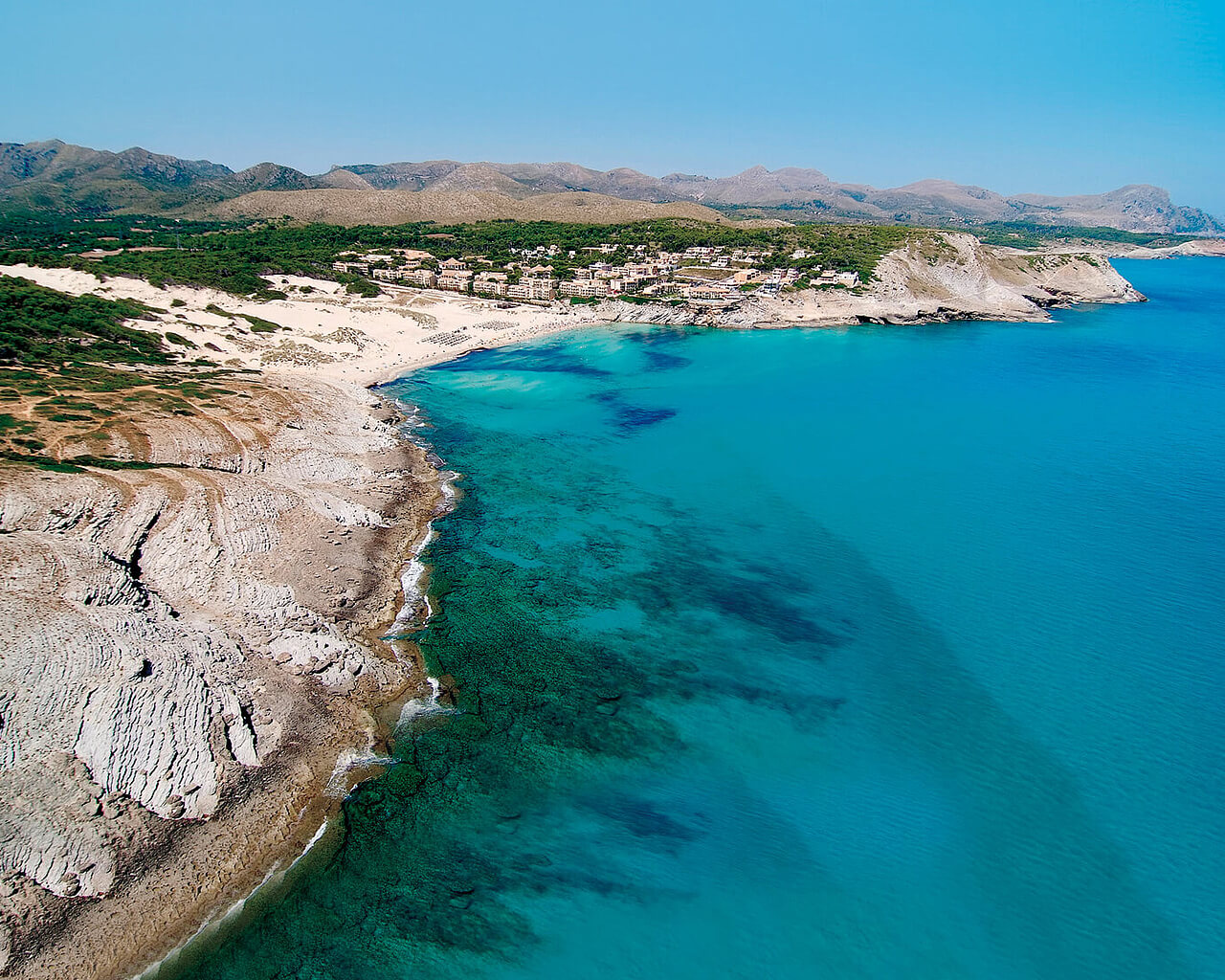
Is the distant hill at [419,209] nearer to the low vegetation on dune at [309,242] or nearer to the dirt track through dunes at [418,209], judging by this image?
the dirt track through dunes at [418,209]

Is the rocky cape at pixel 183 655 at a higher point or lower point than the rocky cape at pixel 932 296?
lower

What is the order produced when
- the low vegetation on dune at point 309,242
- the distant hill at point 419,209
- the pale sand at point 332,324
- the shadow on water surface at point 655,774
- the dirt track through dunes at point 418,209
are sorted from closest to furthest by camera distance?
the shadow on water surface at point 655,774 < the pale sand at point 332,324 < the low vegetation on dune at point 309,242 < the distant hill at point 419,209 < the dirt track through dunes at point 418,209

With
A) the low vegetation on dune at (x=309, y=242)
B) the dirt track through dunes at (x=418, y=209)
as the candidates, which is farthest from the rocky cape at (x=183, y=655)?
the dirt track through dunes at (x=418, y=209)

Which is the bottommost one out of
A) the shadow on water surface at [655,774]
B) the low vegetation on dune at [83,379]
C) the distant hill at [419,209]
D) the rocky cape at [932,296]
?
the shadow on water surface at [655,774]

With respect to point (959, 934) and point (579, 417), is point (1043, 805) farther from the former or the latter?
point (579, 417)

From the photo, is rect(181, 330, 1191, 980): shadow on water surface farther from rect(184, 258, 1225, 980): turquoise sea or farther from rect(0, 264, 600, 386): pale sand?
rect(0, 264, 600, 386): pale sand

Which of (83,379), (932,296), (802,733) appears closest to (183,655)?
(802,733)
